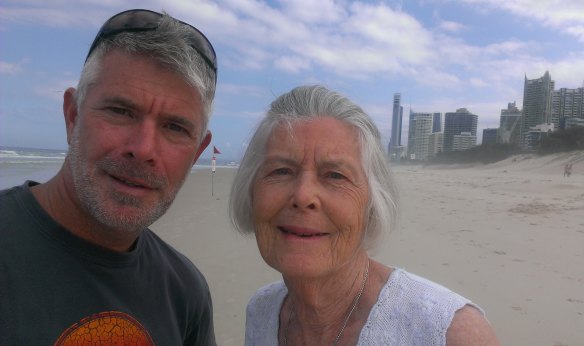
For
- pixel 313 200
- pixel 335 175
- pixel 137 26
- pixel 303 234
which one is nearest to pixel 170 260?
pixel 303 234

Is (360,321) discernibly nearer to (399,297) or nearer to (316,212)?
(399,297)

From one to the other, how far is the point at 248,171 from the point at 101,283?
0.83 metres

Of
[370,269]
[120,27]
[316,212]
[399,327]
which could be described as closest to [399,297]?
A: [399,327]

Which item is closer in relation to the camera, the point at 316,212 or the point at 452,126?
the point at 316,212

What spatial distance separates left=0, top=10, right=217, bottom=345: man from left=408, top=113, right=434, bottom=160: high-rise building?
91027mm

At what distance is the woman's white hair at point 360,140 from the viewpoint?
1803 millimetres

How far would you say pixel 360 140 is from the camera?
180 cm

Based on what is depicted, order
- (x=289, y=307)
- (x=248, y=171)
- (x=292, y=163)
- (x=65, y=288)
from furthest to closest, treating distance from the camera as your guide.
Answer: (x=289, y=307) → (x=248, y=171) → (x=292, y=163) → (x=65, y=288)

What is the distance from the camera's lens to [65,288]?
156 cm

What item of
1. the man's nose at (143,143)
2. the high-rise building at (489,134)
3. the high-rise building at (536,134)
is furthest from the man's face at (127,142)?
the high-rise building at (489,134)

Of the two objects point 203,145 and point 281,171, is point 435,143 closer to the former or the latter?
point 203,145

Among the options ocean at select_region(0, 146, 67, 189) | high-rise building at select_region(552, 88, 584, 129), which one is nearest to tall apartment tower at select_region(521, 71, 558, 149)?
high-rise building at select_region(552, 88, 584, 129)

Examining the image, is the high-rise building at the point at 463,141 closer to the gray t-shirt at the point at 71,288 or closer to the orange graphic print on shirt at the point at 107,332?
the gray t-shirt at the point at 71,288

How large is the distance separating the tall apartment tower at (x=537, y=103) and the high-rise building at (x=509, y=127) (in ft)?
4.50
